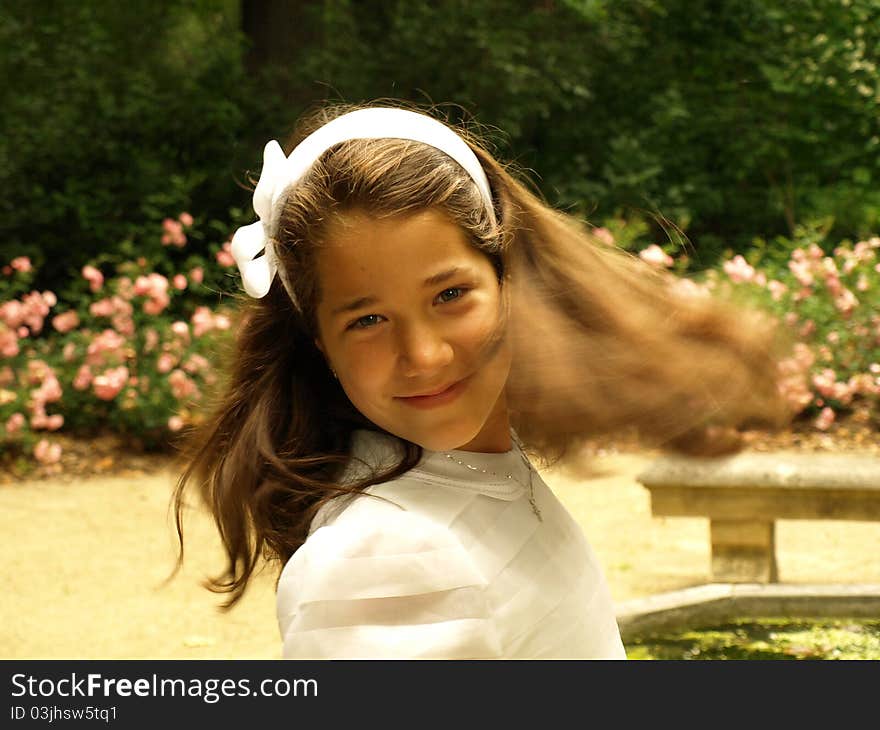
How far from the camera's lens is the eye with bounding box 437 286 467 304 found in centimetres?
138

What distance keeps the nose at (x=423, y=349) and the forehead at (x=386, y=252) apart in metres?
0.05

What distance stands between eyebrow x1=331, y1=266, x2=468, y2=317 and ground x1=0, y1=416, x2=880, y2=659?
2.84m

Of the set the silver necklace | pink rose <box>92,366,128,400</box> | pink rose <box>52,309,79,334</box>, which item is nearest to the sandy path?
pink rose <box>92,366,128,400</box>

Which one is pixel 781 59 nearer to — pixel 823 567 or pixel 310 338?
pixel 823 567

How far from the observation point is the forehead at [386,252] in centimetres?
136

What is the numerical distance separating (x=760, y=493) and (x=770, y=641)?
0.75 meters

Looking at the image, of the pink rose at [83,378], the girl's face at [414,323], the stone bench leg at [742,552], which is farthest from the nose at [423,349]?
the pink rose at [83,378]

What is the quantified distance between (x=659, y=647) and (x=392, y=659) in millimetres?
2706

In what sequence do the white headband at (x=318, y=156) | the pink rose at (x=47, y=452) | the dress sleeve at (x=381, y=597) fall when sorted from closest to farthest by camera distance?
the dress sleeve at (x=381, y=597) < the white headband at (x=318, y=156) < the pink rose at (x=47, y=452)

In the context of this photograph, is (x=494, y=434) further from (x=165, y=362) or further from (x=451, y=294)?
(x=165, y=362)

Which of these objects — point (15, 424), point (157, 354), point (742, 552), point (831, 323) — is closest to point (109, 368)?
point (157, 354)

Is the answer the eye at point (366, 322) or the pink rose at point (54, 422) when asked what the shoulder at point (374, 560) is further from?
the pink rose at point (54, 422)

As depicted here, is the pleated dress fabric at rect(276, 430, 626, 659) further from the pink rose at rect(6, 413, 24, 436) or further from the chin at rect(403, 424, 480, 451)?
the pink rose at rect(6, 413, 24, 436)

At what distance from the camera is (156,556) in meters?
5.64
